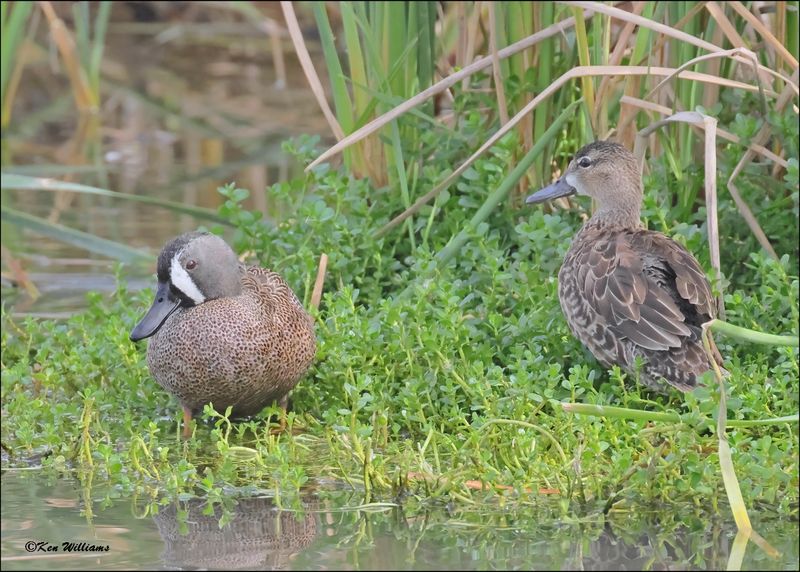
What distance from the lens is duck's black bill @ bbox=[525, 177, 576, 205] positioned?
19.8 feet

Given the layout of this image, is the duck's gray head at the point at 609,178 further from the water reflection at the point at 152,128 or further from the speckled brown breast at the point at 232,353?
the water reflection at the point at 152,128

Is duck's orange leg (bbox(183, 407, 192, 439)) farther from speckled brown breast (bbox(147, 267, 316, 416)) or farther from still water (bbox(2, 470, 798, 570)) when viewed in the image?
still water (bbox(2, 470, 798, 570))

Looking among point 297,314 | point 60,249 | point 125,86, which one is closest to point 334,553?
point 297,314

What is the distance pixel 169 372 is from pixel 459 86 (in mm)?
2393

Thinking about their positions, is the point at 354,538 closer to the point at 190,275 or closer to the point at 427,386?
the point at 427,386

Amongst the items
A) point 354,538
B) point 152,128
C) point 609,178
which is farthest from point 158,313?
point 152,128

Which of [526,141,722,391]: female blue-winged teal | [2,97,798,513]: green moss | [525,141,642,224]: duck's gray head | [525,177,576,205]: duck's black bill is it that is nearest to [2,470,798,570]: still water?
[2,97,798,513]: green moss

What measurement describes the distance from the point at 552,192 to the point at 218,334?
1.67 metres

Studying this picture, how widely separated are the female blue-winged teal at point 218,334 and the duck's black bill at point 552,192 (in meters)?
1.19

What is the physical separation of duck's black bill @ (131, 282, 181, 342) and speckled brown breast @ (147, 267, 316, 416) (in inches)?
1.1

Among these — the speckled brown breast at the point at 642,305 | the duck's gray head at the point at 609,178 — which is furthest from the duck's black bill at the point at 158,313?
the duck's gray head at the point at 609,178

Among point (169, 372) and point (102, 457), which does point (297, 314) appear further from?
point (102, 457)

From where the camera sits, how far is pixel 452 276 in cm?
597

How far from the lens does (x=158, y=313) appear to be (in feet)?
17.4
